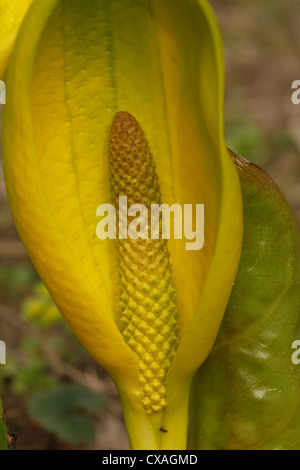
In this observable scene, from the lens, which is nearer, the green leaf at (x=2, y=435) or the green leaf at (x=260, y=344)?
the green leaf at (x=2, y=435)

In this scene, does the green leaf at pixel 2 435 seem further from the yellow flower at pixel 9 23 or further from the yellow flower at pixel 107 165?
the yellow flower at pixel 9 23

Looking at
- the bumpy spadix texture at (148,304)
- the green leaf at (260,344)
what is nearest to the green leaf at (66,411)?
the green leaf at (260,344)

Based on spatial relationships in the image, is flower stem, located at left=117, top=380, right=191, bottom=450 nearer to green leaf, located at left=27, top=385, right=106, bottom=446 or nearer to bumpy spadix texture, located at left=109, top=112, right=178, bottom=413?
bumpy spadix texture, located at left=109, top=112, right=178, bottom=413

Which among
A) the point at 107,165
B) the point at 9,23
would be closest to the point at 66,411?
the point at 107,165

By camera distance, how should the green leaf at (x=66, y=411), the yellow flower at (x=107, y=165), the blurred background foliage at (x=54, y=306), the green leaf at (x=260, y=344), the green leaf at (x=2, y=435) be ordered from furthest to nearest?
the blurred background foliage at (x=54, y=306) → the green leaf at (x=66, y=411) → the green leaf at (x=260, y=344) → the green leaf at (x=2, y=435) → the yellow flower at (x=107, y=165)

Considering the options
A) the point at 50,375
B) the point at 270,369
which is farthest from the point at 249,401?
the point at 50,375

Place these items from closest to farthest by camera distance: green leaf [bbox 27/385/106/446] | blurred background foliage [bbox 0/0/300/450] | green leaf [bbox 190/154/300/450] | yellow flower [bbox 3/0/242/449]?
yellow flower [bbox 3/0/242/449]
green leaf [bbox 190/154/300/450]
green leaf [bbox 27/385/106/446]
blurred background foliage [bbox 0/0/300/450]

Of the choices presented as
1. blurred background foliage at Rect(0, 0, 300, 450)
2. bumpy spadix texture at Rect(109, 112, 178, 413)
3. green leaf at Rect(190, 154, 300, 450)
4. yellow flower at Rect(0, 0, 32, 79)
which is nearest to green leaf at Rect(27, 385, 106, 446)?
blurred background foliage at Rect(0, 0, 300, 450)

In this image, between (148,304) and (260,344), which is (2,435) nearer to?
(148,304)
